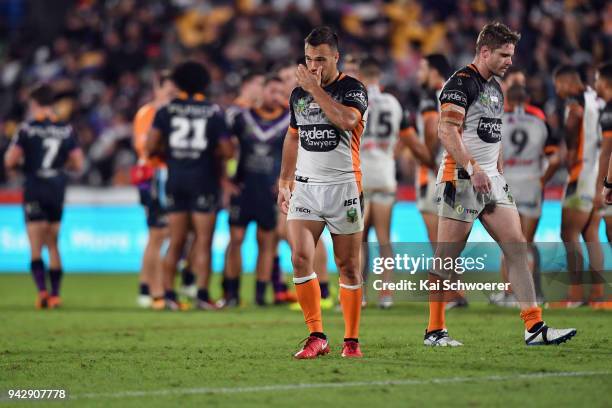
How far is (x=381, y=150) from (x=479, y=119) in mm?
4228

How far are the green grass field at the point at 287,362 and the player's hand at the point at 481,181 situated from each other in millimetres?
1203

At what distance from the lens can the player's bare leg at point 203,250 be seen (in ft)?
42.5

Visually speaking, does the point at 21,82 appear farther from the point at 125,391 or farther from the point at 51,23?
the point at 125,391

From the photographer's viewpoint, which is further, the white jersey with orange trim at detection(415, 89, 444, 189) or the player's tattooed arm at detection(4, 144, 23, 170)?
the player's tattooed arm at detection(4, 144, 23, 170)

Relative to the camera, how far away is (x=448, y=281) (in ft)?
28.5

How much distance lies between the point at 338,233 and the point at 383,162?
187 inches

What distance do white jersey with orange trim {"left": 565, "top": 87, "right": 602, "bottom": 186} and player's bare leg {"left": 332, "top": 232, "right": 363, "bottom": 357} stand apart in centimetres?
470

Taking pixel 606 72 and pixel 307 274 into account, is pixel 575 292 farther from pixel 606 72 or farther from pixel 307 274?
pixel 307 274

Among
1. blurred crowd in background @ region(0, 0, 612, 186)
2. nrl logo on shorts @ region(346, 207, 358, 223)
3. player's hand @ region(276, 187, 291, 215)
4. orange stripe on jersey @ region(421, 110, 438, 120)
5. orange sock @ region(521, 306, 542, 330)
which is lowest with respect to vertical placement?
orange sock @ region(521, 306, 542, 330)

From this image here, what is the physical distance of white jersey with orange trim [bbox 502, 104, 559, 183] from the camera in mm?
12258

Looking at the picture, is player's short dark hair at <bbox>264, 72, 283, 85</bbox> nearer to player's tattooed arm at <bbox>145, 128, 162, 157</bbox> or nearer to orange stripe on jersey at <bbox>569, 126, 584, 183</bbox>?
player's tattooed arm at <bbox>145, 128, 162, 157</bbox>

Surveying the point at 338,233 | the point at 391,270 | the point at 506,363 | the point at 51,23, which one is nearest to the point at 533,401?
the point at 506,363

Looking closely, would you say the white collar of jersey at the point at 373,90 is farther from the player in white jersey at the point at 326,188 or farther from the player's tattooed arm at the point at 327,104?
the player's tattooed arm at the point at 327,104

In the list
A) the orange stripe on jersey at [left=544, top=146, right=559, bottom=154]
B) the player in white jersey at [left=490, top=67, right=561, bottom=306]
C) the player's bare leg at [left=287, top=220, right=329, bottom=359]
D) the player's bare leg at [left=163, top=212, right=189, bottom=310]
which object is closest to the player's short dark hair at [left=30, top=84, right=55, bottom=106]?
the player's bare leg at [left=163, top=212, right=189, bottom=310]
